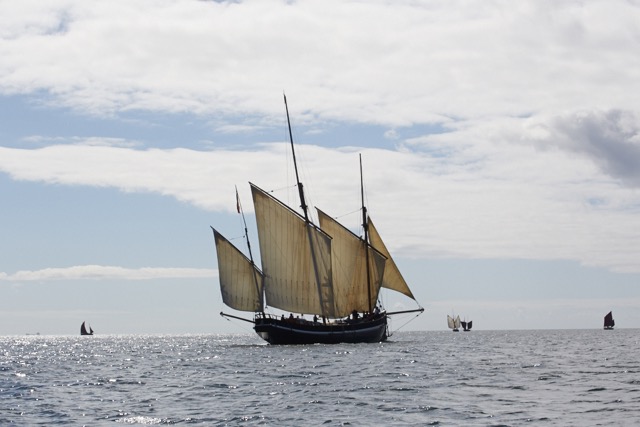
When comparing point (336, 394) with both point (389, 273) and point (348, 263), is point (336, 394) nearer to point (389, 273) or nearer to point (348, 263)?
point (389, 273)

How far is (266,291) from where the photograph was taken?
104625mm

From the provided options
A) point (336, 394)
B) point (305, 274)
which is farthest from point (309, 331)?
point (336, 394)

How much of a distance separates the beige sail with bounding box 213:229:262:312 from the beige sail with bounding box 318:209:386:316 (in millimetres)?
Result: 9503

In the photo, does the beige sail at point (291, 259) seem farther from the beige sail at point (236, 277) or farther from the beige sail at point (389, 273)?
the beige sail at point (389, 273)

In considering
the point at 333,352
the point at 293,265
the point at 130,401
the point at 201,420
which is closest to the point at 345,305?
the point at 293,265

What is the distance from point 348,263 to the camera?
10856 centimetres

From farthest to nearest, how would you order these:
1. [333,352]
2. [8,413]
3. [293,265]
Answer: [293,265] < [333,352] < [8,413]

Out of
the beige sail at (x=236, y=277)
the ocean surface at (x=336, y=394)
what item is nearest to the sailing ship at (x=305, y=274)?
the beige sail at (x=236, y=277)

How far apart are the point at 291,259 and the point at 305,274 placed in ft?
9.50

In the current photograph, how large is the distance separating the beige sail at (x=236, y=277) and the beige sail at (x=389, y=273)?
1420 centimetres

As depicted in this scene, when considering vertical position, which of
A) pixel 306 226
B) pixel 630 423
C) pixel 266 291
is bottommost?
pixel 630 423

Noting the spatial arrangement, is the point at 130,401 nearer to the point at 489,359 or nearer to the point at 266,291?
the point at 489,359

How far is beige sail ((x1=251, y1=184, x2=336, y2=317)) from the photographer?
102312 millimetres

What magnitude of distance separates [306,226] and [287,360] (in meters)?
28.4
